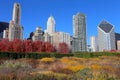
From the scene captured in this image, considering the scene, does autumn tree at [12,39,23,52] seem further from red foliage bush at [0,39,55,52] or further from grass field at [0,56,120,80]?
grass field at [0,56,120,80]

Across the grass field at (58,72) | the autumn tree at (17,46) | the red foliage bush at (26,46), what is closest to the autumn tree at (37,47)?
the red foliage bush at (26,46)

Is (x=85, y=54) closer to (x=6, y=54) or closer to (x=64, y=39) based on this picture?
(x=6, y=54)

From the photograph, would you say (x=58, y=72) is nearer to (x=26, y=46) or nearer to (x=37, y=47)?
(x=26, y=46)

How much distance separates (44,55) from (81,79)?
27181mm

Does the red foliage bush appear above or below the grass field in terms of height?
above

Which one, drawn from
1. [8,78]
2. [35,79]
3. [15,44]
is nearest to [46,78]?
[35,79]

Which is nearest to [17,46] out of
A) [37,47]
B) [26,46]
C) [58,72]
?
[26,46]

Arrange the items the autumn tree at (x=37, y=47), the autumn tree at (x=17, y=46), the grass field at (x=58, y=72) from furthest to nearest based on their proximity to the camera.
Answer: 1. the autumn tree at (x=37, y=47)
2. the autumn tree at (x=17, y=46)
3. the grass field at (x=58, y=72)

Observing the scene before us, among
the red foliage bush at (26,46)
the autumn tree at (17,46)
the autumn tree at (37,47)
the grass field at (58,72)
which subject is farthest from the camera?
the autumn tree at (37,47)

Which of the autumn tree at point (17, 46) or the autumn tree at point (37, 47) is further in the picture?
the autumn tree at point (37, 47)

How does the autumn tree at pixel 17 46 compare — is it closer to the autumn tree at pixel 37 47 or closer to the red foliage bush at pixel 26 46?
the red foliage bush at pixel 26 46

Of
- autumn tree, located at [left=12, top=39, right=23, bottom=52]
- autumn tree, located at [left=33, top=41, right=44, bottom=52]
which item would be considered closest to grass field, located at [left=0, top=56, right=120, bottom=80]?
autumn tree, located at [left=12, top=39, right=23, bottom=52]

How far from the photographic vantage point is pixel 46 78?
8992mm

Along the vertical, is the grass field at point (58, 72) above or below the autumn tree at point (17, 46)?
below
